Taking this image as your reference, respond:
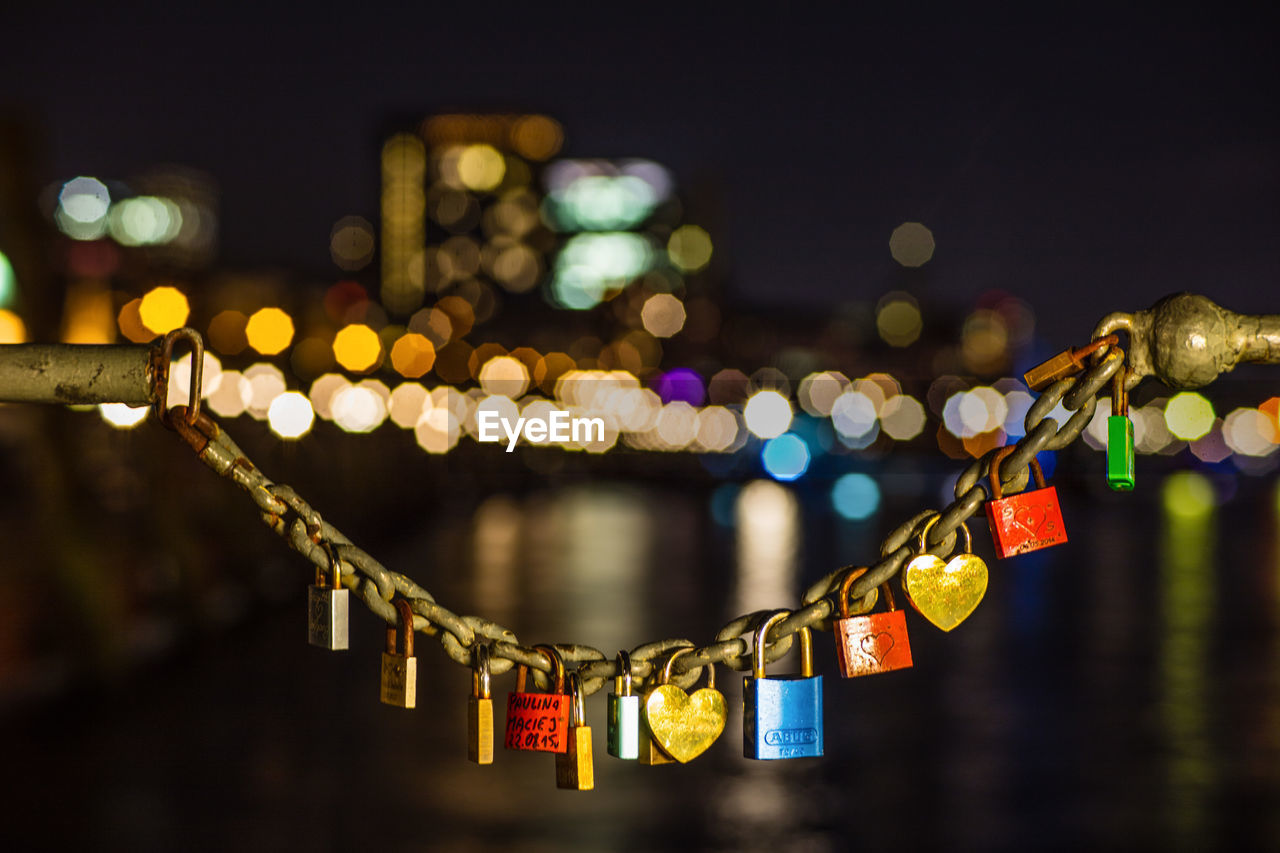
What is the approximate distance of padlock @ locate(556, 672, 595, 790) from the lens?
2.04 m

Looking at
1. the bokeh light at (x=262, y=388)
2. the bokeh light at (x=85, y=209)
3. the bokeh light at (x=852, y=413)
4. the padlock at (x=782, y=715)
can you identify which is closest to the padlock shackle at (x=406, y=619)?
the padlock at (x=782, y=715)

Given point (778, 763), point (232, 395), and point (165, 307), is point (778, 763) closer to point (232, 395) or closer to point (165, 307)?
point (165, 307)

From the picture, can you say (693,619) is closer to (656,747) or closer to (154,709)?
(154,709)

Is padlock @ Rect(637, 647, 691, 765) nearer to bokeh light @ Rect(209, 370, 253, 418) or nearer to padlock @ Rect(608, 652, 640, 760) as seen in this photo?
padlock @ Rect(608, 652, 640, 760)

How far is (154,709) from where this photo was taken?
9164mm

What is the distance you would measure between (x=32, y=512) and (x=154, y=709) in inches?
921

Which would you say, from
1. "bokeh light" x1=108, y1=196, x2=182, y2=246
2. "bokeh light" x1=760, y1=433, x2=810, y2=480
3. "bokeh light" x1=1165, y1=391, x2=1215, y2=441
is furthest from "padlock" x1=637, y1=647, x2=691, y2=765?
"bokeh light" x1=108, y1=196, x2=182, y2=246

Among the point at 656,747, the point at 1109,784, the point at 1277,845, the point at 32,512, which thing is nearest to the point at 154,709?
the point at 1109,784

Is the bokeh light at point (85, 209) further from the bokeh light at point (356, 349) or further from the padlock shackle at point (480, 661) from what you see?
the padlock shackle at point (480, 661)

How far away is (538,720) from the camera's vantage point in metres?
2.05

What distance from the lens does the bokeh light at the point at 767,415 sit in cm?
13438

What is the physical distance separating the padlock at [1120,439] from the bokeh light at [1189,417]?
485 ft

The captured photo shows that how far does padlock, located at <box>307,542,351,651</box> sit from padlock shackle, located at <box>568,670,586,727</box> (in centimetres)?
29

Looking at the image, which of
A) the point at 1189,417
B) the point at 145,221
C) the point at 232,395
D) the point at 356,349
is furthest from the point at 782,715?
the point at 145,221
